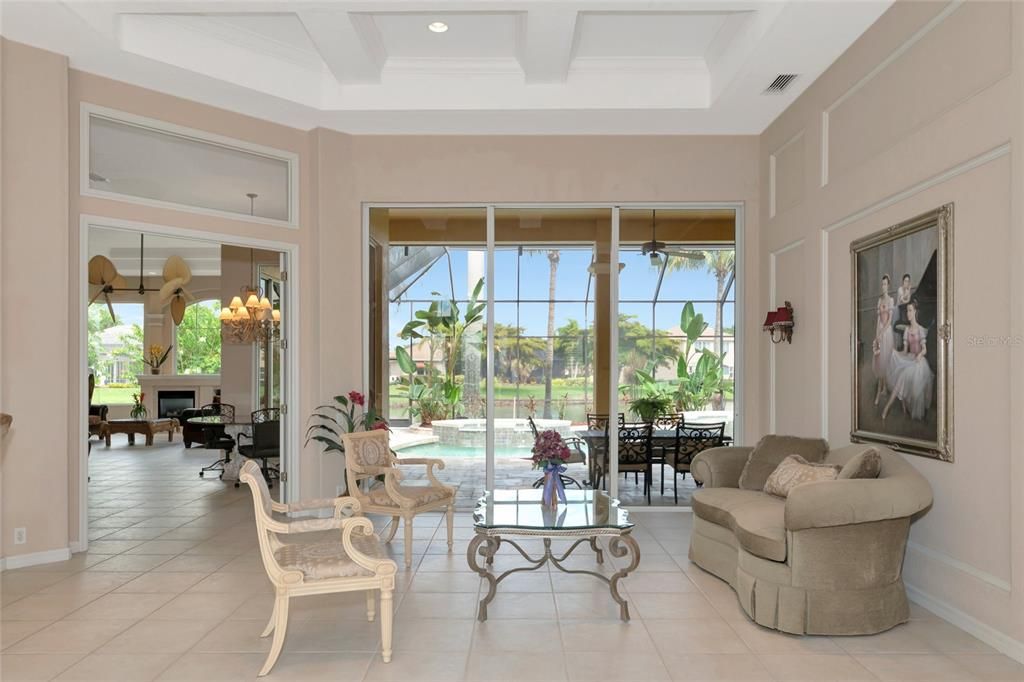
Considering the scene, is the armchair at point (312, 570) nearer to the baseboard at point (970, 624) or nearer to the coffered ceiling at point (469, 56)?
the baseboard at point (970, 624)

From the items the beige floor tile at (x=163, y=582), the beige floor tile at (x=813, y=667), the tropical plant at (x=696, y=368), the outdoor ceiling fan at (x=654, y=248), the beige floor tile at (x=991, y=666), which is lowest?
the beige floor tile at (x=163, y=582)

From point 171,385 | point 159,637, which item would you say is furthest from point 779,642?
point 171,385

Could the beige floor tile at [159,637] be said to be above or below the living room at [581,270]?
below

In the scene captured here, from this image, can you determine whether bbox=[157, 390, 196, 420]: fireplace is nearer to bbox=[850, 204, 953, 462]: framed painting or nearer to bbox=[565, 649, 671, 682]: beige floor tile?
bbox=[565, 649, 671, 682]: beige floor tile

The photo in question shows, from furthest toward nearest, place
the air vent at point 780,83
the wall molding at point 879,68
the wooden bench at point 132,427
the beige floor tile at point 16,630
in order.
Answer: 1. the wooden bench at point 132,427
2. the air vent at point 780,83
3. the wall molding at point 879,68
4. the beige floor tile at point 16,630

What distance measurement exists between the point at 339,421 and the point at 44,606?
283 centimetres

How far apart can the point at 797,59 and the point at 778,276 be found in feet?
6.50

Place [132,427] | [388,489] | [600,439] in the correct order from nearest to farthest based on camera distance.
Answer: [388,489], [600,439], [132,427]

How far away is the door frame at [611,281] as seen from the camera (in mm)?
6656

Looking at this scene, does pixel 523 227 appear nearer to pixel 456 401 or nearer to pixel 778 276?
pixel 456 401

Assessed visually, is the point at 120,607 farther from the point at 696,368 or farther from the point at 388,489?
the point at 696,368

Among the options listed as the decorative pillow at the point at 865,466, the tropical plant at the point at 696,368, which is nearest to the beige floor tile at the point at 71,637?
the decorative pillow at the point at 865,466

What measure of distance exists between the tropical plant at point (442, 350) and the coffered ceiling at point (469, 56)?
175cm

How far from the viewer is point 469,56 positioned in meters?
5.79
